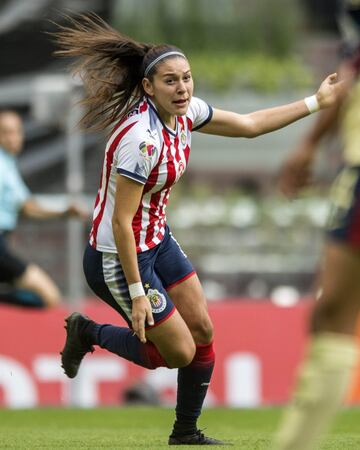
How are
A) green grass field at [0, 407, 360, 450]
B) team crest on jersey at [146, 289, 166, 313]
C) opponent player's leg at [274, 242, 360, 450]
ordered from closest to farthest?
opponent player's leg at [274, 242, 360, 450]
team crest on jersey at [146, 289, 166, 313]
green grass field at [0, 407, 360, 450]

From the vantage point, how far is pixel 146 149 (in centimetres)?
709

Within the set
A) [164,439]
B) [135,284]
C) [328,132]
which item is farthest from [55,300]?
[328,132]

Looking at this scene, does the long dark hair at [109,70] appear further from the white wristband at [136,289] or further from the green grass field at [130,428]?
the green grass field at [130,428]

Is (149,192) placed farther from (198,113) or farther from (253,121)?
(253,121)

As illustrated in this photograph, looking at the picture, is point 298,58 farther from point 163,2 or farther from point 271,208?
point 271,208

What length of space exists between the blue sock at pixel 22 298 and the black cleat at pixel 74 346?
5.59 metres

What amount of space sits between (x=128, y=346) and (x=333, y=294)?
9.74ft

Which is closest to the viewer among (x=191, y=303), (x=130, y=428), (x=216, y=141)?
(x=191, y=303)

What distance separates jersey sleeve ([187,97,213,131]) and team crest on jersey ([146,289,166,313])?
91 centimetres

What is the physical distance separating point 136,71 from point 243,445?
194 cm

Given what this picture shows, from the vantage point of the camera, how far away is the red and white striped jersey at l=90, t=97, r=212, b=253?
708 centimetres

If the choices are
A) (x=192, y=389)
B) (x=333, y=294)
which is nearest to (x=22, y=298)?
(x=192, y=389)

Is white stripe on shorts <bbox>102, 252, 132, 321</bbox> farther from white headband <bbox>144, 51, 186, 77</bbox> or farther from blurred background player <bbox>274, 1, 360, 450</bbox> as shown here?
blurred background player <bbox>274, 1, 360, 450</bbox>

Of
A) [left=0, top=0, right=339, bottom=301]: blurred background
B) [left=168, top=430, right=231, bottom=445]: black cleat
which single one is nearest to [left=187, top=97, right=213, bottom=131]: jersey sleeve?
[left=168, top=430, right=231, bottom=445]: black cleat
